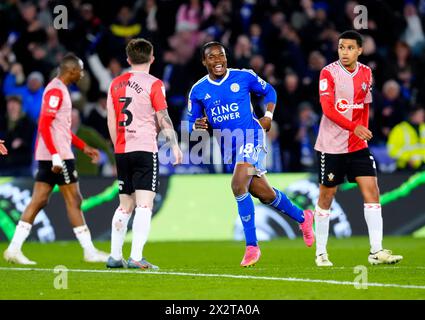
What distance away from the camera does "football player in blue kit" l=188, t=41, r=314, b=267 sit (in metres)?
11.8

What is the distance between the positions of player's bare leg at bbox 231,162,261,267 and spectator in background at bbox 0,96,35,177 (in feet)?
22.9

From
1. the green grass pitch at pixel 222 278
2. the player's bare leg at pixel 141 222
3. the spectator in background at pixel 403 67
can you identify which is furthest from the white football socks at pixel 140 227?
the spectator in background at pixel 403 67

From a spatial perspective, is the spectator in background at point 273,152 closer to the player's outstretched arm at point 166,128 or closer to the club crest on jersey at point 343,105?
the club crest on jersey at point 343,105

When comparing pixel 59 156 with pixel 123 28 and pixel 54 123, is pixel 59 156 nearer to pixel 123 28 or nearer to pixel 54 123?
pixel 54 123

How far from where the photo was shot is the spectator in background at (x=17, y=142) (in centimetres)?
1817

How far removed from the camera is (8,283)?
411 inches

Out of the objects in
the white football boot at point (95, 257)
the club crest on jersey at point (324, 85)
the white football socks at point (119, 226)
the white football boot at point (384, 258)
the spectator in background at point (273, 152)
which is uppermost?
the club crest on jersey at point (324, 85)

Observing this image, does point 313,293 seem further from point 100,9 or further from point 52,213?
point 100,9

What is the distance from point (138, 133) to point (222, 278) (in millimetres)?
1898

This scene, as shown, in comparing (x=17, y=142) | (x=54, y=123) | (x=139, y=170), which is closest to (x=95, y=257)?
(x=54, y=123)

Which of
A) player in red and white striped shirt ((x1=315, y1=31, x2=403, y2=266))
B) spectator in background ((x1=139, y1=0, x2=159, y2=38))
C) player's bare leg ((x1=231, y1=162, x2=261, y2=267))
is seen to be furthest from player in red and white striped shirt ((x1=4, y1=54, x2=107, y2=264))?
spectator in background ((x1=139, y1=0, x2=159, y2=38))

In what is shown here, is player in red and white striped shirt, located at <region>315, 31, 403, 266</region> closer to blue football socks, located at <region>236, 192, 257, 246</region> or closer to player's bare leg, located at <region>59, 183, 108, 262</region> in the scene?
blue football socks, located at <region>236, 192, 257, 246</region>

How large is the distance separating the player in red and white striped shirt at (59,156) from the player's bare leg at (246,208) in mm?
2202
